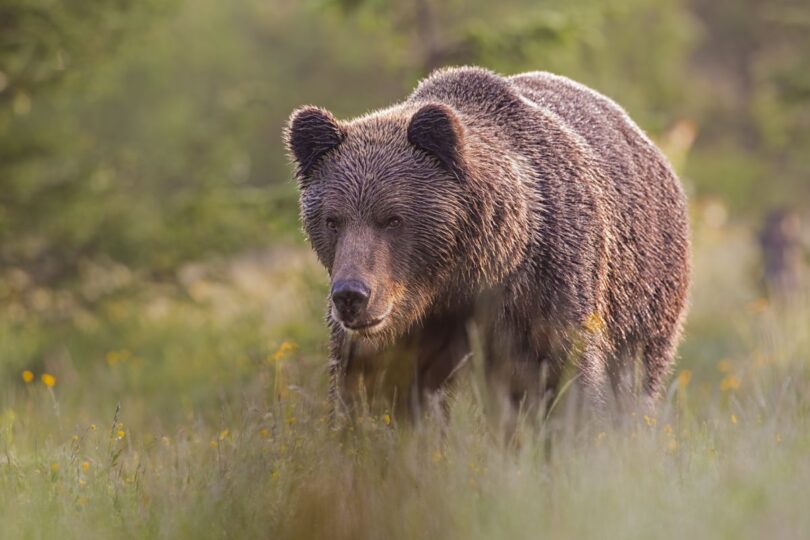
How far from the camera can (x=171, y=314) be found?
14.1 metres

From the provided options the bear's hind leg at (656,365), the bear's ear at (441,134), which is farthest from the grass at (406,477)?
the bear's ear at (441,134)

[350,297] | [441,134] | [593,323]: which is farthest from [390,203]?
[593,323]

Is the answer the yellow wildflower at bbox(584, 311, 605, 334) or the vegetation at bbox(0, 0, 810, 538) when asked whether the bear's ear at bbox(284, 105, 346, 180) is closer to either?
the vegetation at bbox(0, 0, 810, 538)

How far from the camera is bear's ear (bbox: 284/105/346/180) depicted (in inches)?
221

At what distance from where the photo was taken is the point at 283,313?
12.0 metres

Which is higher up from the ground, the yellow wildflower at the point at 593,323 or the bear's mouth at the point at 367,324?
the bear's mouth at the point at 367,324

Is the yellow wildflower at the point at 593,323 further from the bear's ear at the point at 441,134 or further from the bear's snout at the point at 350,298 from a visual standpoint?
the bear's snout at the point at 350,298

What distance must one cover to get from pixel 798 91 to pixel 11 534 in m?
10.8

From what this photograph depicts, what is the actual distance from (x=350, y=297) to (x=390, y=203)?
56cm

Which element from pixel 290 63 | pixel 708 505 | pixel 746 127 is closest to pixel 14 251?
pixel 708 505

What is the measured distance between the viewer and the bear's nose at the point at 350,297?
499cm

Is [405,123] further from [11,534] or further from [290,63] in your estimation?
[290,63]

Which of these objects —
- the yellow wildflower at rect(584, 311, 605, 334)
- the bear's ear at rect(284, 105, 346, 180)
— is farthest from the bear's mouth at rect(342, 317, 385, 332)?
the yellow wildflower at rect(584, 311, 605, 334)

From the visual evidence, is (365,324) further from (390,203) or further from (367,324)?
(390,203)
